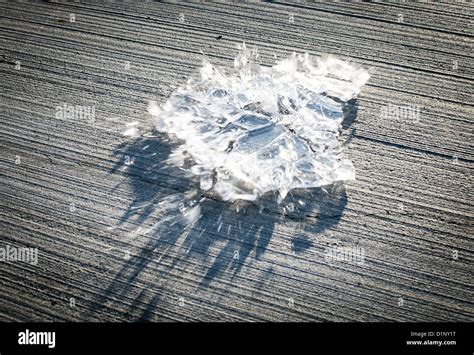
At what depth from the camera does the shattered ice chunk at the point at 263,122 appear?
2.32 meters

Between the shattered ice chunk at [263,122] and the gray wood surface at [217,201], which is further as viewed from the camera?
the shattered ice chunk at [263,122]

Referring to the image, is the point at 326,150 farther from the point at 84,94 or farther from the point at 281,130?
the point at 84,94

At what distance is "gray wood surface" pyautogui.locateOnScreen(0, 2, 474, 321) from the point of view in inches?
75.5

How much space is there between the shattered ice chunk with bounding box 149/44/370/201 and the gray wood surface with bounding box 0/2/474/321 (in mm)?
94

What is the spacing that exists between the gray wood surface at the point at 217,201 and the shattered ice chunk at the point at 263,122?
3.7 inches

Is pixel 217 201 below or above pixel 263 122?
below

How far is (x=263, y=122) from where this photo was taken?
2.56m

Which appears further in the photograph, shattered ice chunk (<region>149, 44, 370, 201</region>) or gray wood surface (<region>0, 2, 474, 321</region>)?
shattered ice chunk (<region>149, 44, 370, 201</region>)

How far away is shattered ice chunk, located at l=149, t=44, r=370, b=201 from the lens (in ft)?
7.61

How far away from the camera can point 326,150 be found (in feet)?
8.07

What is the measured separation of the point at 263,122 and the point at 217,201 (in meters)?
0.58

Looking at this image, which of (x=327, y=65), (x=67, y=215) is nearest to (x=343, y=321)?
(x=67, y=215)

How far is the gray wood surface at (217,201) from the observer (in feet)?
6.30

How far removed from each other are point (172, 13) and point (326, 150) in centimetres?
169
